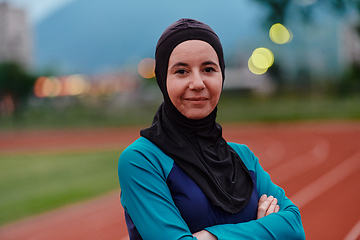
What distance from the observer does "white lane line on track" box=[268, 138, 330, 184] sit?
973 centimetres

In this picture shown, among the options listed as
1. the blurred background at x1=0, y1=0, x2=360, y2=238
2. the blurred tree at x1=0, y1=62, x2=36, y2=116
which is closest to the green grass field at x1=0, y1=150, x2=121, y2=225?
the blurred background at x1=0, y1=0, x2=360, y2=238

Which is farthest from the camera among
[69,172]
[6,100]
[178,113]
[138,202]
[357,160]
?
[6,100]

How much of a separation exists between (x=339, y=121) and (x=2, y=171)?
1972 centimetres

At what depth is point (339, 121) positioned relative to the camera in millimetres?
23172

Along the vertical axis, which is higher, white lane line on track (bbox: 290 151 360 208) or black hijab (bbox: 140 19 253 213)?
black hijab (bbox: 140 19 253 213)

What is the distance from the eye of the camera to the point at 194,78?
1531 mm

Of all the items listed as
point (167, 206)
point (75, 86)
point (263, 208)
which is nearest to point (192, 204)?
point (167, 206)

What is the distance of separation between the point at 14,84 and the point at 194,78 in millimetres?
39272

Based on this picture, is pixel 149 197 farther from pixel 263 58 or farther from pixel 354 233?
pixel 263 58

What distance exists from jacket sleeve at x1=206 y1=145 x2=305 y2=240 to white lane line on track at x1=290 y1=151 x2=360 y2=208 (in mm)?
5729

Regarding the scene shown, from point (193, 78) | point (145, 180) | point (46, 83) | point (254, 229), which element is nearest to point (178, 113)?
point (193, 78)

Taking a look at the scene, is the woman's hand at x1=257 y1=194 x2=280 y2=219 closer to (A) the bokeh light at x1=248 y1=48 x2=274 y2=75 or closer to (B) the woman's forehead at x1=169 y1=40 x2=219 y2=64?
(B) the woman's forehead at x1=169 y1=40 x2=219 y2=64

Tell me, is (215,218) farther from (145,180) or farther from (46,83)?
(46,83)

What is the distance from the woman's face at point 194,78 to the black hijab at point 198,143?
0.03 metres
